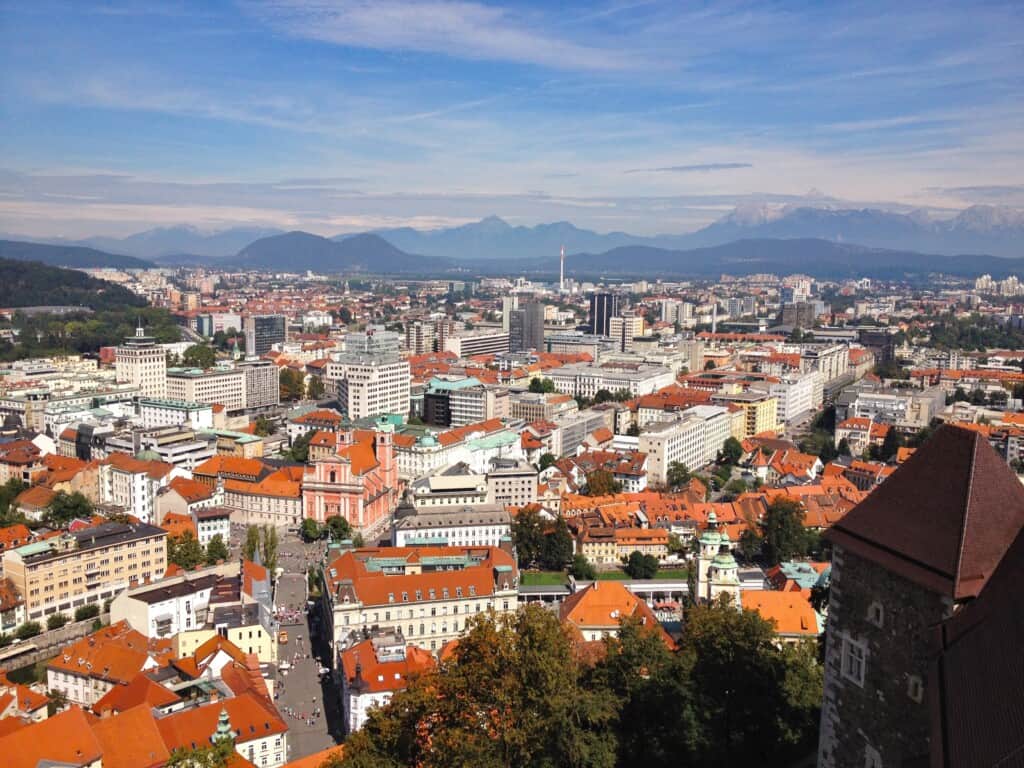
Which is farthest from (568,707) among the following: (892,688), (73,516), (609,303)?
(609,303)

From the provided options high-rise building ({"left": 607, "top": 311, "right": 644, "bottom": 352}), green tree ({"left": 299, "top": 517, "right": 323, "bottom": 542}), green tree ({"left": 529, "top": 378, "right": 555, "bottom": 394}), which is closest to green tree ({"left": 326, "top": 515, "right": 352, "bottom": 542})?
green tree ({"left": 299, "top": 517, "right": 323, "bottom": 542})

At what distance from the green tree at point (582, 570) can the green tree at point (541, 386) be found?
3540cm

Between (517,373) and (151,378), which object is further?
→ (517,373)

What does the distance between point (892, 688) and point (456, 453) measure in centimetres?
4089

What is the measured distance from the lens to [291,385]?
7631 cm

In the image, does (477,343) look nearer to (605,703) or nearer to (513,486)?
(513,486)

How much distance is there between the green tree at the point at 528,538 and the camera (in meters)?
37.5

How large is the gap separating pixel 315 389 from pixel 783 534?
48.2 meters

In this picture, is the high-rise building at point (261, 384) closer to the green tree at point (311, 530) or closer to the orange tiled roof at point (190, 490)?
the orange tiled roof at point (190, 490)

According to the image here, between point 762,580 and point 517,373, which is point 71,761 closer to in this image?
point 762,580

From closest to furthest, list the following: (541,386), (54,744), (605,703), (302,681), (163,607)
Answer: (605,703)
(54,744)
(302,681)
(163,607)
(541,386)

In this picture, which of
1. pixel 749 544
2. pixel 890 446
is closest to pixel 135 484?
pixel 749 544


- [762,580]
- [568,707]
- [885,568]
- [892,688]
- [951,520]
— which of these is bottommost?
[762,580]

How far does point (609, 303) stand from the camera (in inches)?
4646
